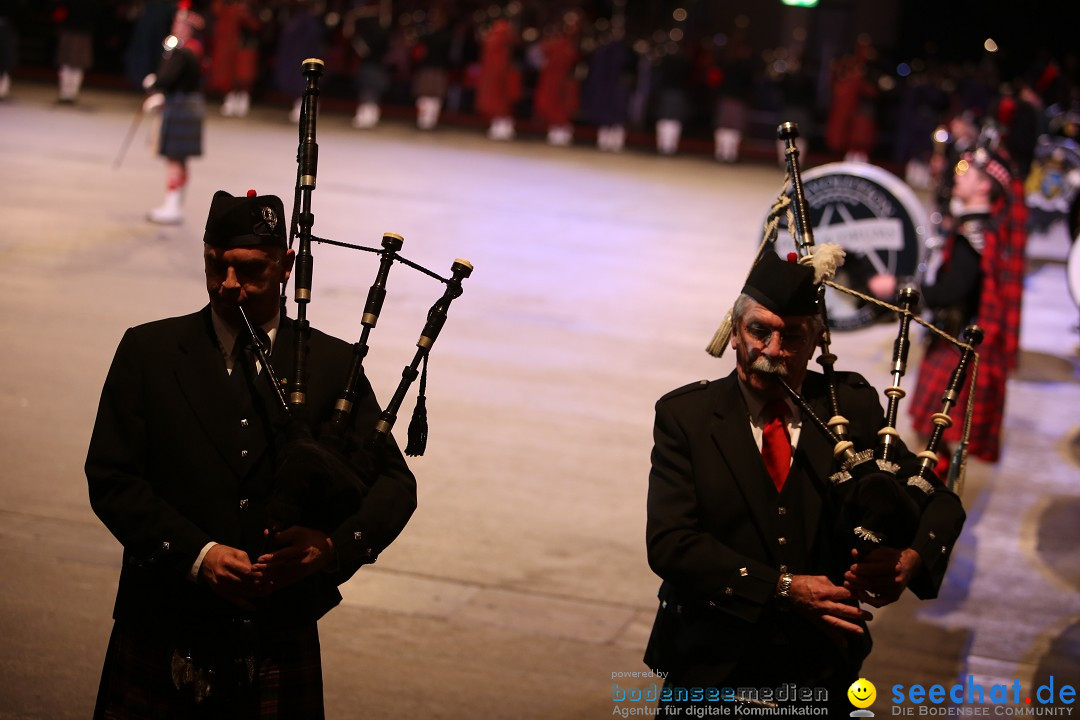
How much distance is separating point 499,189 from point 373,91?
19.7 ft

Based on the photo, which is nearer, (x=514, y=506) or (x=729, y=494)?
(x=729, y=494)

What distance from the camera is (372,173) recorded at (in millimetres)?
14570

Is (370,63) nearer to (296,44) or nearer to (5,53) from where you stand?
(296,44)

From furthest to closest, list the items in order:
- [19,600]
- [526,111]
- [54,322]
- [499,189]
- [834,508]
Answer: [526,111], [499,189], [54,322], [19,600], [834,508]

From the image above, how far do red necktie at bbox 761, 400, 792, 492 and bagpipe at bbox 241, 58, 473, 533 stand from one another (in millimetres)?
715

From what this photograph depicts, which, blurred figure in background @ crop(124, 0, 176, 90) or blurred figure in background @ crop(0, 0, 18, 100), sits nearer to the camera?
blurred figure in background @ crop(124, 0, 176, 90)

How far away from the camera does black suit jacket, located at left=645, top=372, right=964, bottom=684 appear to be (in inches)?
108

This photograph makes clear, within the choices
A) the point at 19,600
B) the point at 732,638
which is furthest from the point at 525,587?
the point at 732,638

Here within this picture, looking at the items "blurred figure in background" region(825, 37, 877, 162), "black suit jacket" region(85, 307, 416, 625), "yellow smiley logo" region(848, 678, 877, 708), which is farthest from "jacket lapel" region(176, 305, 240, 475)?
"blurred figure in background" region(825, 37, 877, 162)

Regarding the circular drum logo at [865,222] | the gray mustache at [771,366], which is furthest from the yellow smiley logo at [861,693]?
the circular drum logo at [865,222]

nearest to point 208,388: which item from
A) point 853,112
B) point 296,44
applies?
point 853,112

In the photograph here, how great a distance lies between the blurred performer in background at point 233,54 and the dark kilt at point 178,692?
1773 centimetres

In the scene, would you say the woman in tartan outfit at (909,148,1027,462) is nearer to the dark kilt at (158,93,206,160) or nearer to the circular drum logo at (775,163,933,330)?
the circular drum logo at (775,163,933,330)

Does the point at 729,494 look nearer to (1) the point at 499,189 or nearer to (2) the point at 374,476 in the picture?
(2) the point at 374,476
